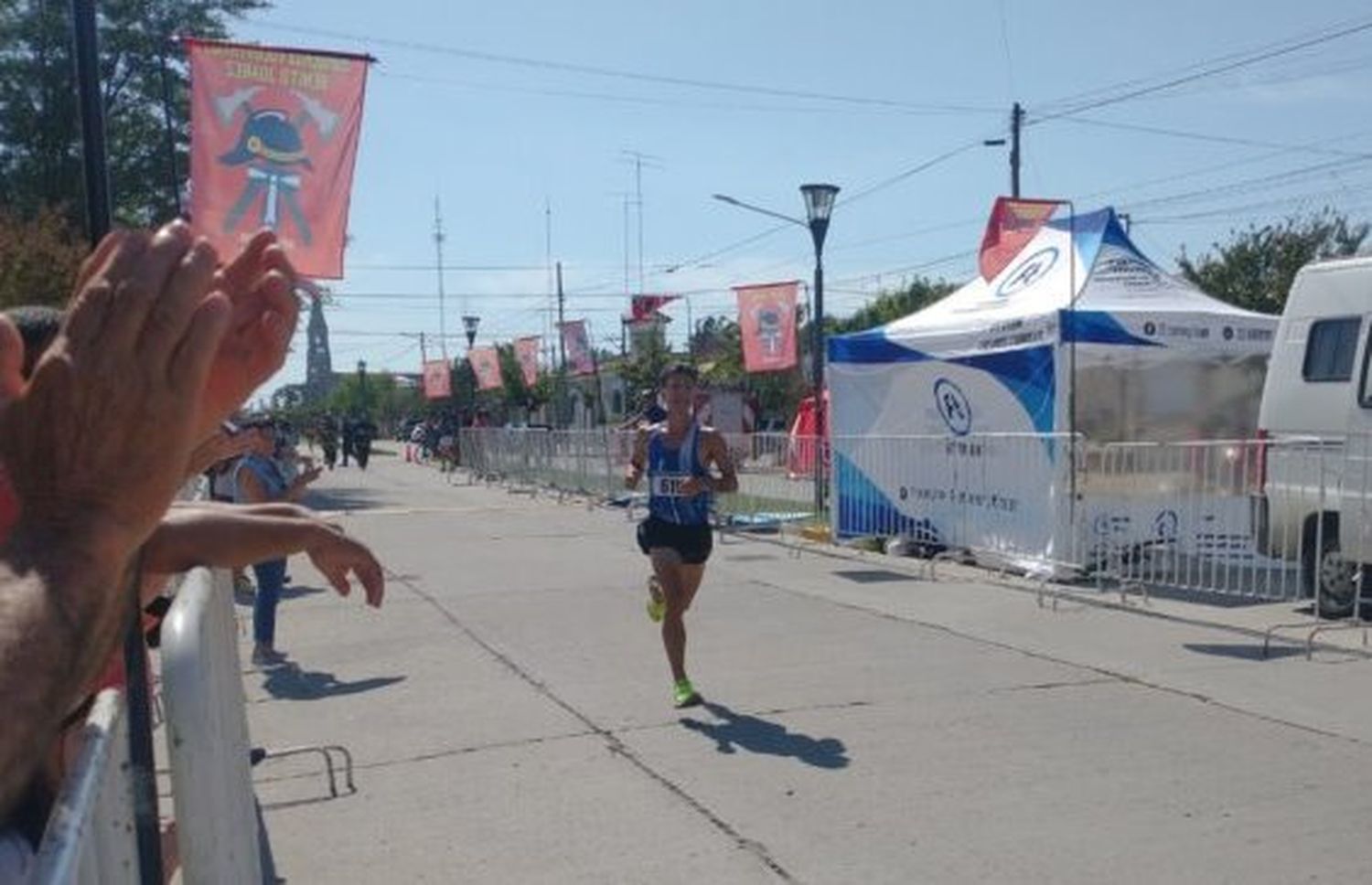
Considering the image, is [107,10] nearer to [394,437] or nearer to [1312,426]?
[1312,426]

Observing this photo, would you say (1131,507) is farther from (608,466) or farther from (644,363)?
(644,363)

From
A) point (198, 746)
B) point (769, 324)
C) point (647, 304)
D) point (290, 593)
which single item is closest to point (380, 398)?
point (647, 304)

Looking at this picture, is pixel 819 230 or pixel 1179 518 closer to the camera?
pixel 1179 518

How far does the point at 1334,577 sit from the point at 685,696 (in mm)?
5582

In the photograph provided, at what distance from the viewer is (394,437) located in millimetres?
109375

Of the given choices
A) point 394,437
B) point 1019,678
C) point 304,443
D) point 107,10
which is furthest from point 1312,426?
point 394,437

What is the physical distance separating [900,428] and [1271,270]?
83.6 ft

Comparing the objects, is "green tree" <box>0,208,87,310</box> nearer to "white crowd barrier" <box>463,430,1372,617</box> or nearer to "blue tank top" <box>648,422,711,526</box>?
"white crowd barrier" <box>463,430,1372,617</box>

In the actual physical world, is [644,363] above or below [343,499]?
above

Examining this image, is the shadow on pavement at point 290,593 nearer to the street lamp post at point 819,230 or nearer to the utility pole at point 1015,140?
the street lamp post at point 819,230

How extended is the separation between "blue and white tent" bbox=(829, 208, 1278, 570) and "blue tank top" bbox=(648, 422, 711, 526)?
5410mm

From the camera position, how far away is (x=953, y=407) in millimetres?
14719

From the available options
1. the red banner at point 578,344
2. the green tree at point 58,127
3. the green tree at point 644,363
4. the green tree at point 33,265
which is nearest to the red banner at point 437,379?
the green tree at point 644,363

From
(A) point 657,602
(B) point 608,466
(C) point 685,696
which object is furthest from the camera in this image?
(B) point 608,466
